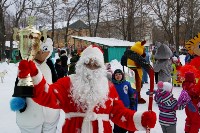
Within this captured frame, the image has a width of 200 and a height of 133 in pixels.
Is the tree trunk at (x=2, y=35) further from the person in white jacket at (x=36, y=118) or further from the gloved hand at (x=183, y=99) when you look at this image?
the person in white jacket at (x=36, y=118)

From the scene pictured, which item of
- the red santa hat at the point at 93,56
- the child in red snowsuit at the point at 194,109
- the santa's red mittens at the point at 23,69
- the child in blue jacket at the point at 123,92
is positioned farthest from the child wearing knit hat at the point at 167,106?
the santa's red mittens at the point at 23,69

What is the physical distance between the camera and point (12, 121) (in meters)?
7.25

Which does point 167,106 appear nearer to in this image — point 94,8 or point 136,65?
point 136,65

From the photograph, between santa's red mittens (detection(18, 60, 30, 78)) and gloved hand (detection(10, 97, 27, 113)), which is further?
gloved hand (detection(10, 97, 27, 113))

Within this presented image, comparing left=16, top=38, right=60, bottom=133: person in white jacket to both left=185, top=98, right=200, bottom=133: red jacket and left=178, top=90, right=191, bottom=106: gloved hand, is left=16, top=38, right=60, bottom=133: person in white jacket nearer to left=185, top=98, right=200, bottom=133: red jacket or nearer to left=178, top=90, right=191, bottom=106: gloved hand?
left=178, top=90, right=191, bottom=106: gloved hand

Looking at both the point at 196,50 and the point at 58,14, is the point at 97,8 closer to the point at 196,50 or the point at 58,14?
the point at 58,14

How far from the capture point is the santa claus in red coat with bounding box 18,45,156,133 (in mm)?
3211

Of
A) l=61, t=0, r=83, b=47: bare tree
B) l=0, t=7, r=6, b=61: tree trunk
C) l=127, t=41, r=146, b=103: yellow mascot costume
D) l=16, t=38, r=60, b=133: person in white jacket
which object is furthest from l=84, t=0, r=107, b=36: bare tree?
l=16, t=38, r=60, b=133: person in white jacket

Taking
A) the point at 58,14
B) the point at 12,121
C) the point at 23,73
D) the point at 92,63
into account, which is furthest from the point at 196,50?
the point at 58,14

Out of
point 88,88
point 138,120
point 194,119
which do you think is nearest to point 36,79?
point 88,88

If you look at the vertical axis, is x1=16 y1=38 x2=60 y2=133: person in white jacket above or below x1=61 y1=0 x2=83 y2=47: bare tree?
below

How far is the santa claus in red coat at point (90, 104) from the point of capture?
126 inches

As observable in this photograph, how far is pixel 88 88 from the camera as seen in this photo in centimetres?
326

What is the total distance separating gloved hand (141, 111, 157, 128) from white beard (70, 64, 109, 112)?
0.42 m
